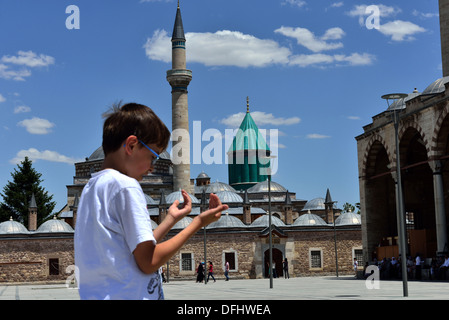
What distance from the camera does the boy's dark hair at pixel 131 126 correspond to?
93.7 inches

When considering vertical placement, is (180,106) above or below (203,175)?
above

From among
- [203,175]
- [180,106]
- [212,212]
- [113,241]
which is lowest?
[113,241]

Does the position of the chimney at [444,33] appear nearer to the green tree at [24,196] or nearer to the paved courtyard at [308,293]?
the paved courtyard at [308,293]

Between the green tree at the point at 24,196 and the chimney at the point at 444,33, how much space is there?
40.9 meters

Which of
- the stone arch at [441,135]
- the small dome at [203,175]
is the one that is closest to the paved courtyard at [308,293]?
the stone arch at [441,135]

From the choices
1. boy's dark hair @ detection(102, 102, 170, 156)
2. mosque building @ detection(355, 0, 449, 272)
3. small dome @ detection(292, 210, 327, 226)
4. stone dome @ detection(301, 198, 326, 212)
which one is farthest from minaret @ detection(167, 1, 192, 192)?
boy's dark hair @ detection(102, 102, 170, 156)

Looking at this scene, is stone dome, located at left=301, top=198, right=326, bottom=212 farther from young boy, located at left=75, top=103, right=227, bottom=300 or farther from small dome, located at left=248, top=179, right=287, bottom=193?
young boy, located at left=75, top=103, right=227, bottom=300

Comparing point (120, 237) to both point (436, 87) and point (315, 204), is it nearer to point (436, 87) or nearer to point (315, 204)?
point (436, 87)

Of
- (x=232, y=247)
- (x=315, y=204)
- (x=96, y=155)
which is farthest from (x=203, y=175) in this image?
(x=232, y=247)

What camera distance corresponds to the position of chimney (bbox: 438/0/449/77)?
32.7 metres

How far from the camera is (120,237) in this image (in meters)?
2.21

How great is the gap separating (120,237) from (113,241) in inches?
1.1

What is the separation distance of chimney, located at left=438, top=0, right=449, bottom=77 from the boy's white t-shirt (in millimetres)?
33314
